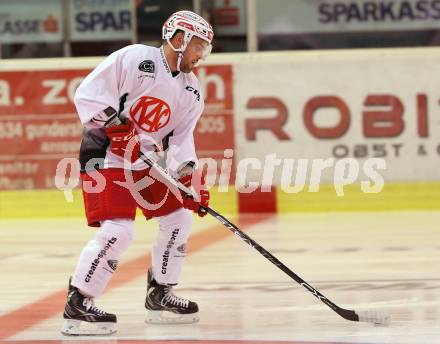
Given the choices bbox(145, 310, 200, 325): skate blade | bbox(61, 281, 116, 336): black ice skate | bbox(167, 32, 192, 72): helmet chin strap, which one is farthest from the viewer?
bbox(145, 310, 200, 325): skate blade

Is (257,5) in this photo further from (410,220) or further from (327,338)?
(327,338)

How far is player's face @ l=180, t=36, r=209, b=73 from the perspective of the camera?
19.8 ft

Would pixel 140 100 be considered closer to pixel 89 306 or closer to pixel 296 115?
pixel 89 306

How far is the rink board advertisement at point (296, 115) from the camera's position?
1184 centimetres

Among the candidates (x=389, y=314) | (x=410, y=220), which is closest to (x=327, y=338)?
(x=389, y=314)

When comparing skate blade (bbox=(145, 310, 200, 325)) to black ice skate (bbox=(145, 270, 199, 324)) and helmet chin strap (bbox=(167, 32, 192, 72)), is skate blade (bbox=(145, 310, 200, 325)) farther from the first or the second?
helmet chin strap (bbox=(167, 32, 192, 72))

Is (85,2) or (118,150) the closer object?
(118,150)

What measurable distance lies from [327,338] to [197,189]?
42.0 inches

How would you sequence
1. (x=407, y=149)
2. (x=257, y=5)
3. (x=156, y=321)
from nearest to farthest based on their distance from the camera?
(x=156, y=321), (x=407, y=149), (x=257, y=5)

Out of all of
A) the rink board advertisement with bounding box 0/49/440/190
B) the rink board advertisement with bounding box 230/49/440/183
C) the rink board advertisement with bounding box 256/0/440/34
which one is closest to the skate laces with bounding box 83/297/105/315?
the rink board advertisement with bounding box 0/49/440/190

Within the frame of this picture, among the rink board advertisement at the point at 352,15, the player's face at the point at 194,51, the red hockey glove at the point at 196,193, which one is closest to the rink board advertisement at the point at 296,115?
the rink board advertisement at the point at 352,15

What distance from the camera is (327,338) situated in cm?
565

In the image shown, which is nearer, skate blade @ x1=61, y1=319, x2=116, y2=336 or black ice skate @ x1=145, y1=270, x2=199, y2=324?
skate blade @ x1=61, y1=319, x2=116, y2=336

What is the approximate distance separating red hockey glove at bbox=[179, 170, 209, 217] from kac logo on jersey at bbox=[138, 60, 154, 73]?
0.57m
